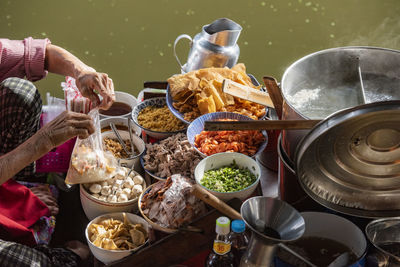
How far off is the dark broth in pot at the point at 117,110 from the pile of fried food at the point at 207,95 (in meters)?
0.63

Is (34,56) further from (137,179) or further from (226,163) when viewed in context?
(226,163)

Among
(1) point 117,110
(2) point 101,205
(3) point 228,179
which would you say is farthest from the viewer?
(1) point 117,110

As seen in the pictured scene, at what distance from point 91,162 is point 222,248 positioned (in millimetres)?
1003

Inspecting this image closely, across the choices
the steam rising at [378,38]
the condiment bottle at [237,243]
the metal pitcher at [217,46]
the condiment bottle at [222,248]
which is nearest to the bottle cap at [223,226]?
the condiment bottle at [222,248]

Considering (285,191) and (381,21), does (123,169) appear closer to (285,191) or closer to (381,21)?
(285,191)

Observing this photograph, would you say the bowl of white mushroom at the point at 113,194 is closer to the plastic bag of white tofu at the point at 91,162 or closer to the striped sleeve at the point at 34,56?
the plastic bag of white tofu at the point at 91,162

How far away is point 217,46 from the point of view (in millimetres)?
2676

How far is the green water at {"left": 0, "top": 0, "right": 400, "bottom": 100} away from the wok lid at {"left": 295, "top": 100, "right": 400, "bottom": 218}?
10.5ft

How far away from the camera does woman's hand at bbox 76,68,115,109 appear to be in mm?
2139

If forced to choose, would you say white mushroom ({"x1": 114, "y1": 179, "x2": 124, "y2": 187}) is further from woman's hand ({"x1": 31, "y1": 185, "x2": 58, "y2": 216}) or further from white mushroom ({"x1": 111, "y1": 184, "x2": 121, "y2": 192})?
woman's hand ({"x1": 31, "y1": 185, "x2": 58, "y2": 216})

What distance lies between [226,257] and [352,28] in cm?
419

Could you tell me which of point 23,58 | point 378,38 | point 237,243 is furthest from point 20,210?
point 378,38

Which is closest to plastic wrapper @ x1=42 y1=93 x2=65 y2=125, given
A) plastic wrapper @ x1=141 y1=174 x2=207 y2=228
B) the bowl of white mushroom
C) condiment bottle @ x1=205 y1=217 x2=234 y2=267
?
the bowl of white mushroom

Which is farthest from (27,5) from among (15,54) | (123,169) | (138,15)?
(123,169)
